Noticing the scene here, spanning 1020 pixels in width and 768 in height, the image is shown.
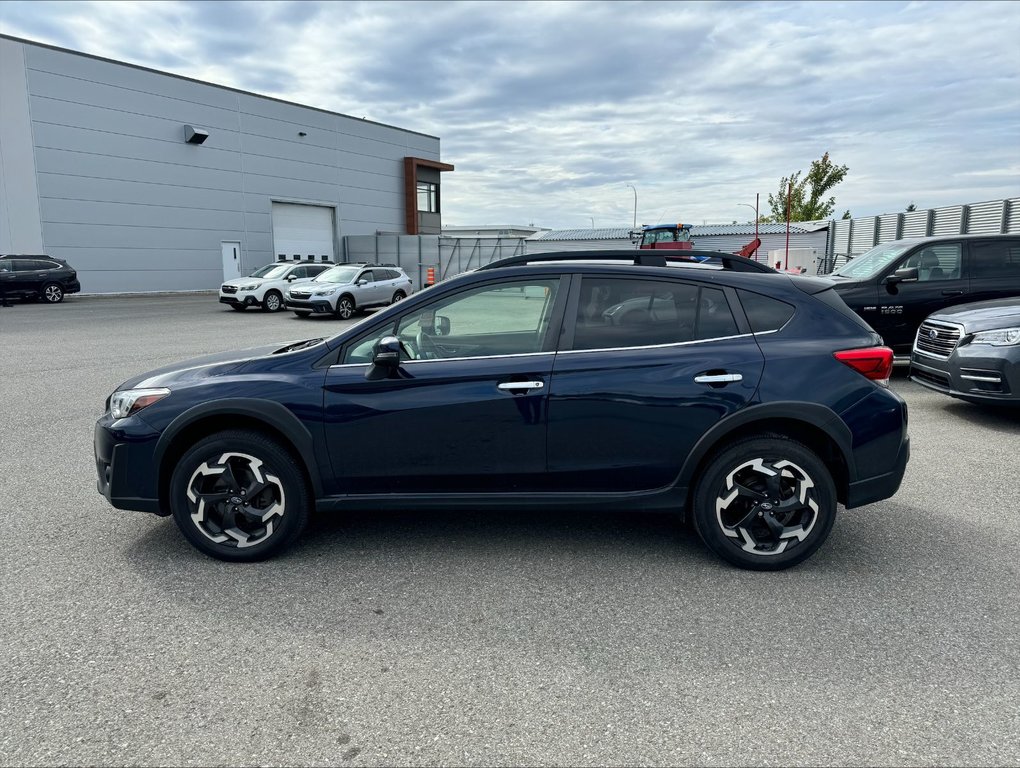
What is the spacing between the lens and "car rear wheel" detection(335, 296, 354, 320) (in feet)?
66.8

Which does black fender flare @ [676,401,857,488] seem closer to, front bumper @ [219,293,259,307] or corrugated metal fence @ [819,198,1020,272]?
corrugated metal fence @ [819,198,1020,272]

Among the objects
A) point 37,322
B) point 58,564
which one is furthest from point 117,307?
point 58,564

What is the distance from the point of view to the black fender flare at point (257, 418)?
3742 mm

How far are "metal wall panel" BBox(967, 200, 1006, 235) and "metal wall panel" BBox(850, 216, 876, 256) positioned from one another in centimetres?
579

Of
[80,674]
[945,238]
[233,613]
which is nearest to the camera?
[80,674]

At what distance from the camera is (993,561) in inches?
154

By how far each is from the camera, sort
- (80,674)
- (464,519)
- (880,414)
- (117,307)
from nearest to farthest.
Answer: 1. (80,674)
2. (880,414)
3. (464,519)
4. (117,307)

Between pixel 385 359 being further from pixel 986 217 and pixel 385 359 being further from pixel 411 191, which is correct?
pixel 411 191

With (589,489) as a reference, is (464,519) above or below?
below

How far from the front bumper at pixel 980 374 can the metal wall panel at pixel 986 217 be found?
595 inches

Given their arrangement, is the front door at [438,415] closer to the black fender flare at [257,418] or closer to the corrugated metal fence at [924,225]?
the black fender flare at [257,418]

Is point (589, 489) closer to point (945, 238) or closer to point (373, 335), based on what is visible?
point (373, 335)

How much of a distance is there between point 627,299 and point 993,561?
2.43 metres

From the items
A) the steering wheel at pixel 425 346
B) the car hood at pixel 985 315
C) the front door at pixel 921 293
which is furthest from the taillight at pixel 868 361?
the front door at pixel 921 293
